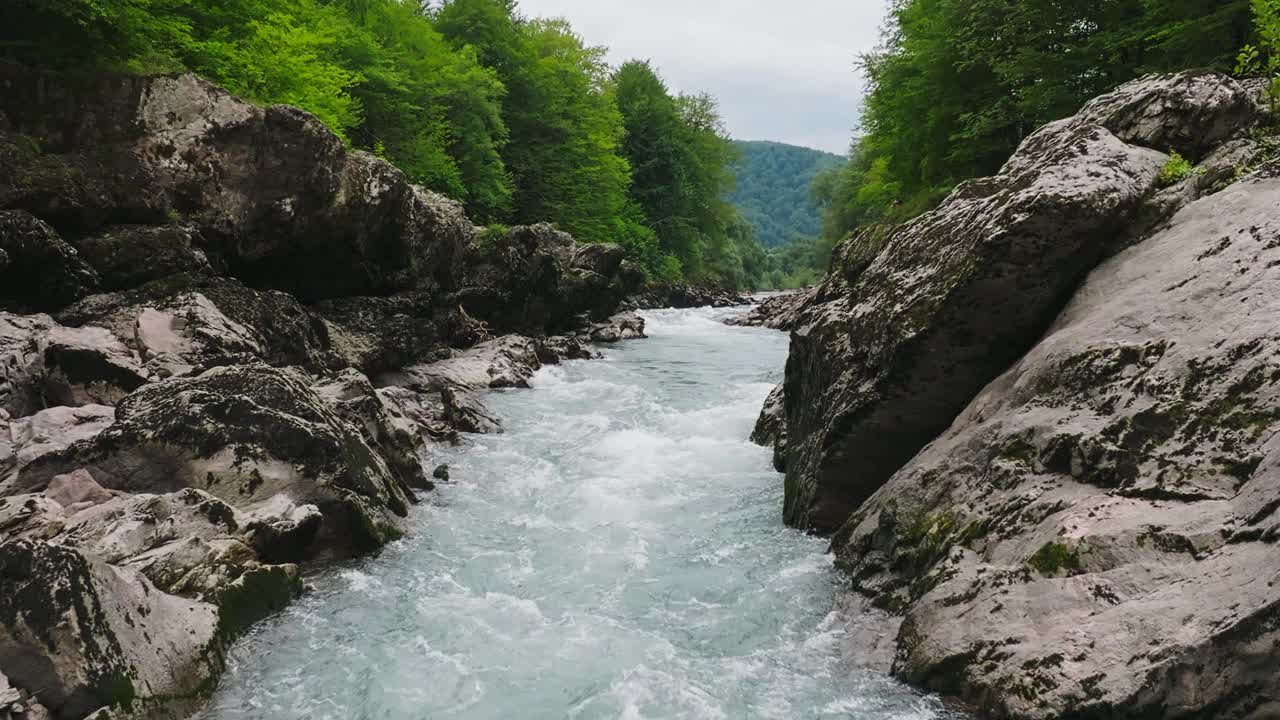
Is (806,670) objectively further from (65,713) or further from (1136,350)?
(65,713)

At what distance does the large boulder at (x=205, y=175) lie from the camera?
11320mm

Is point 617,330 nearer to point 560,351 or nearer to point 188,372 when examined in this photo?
point 560,351

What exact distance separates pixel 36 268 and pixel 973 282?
11465 millimetres

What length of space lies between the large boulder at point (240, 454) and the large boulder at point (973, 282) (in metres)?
4.54

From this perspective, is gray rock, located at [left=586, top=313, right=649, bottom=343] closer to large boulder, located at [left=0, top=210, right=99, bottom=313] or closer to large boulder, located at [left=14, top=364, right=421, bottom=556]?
large boulder, located at [left=0, top=210, right=99, bottom=313]

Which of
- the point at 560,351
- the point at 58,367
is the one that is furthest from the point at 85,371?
the point at 560,351

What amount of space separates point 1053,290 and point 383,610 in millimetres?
6099

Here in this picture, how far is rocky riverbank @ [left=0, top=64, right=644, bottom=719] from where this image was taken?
15.2 ft

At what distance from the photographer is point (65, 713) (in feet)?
13.1

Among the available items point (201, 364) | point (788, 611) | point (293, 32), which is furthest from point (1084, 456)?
point (293, 32)

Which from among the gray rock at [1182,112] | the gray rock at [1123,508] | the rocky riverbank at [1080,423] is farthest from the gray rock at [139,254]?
the gray rock at [1182,112]

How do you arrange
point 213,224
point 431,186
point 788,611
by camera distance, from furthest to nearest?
1. point 431,186
2. point 213,224
3. point 788,611

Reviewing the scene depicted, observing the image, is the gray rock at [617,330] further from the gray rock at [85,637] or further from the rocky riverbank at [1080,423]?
the gray rock at [85,637]

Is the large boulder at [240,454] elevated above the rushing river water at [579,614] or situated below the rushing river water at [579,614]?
above
